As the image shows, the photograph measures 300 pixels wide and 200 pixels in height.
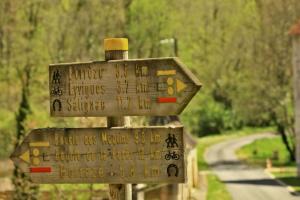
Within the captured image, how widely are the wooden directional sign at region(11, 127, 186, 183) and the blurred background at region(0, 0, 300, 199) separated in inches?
757

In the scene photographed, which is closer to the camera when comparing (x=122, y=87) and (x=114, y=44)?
(x=122, y=87)

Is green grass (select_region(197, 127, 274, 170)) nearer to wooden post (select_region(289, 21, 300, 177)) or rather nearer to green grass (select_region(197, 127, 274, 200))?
green grass (select_region(197, 127, 274, 200))

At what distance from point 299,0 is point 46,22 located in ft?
71.6

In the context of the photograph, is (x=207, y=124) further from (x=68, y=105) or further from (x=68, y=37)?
(x=68, y=105)

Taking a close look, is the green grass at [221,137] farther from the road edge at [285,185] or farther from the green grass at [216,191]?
the green grass at [216,191]

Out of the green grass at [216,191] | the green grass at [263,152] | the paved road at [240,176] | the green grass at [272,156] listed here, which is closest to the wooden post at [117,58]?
the green grass at [216,191]

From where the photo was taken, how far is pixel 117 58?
22.4ft

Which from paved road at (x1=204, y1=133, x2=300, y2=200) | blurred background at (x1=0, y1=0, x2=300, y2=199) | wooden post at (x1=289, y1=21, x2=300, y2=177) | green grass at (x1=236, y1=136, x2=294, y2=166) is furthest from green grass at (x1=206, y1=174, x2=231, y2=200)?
green grass at (x1=236, y1=136, x2=294, y2=166)

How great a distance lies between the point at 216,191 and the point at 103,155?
29.2 m

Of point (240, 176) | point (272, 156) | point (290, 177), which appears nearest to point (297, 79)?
point (290, 177)

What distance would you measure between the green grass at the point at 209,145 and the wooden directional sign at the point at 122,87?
25.9m

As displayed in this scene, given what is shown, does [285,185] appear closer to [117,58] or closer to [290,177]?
[290,177]

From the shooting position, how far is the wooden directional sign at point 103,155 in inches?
258

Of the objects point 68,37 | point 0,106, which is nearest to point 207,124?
point 68,37
